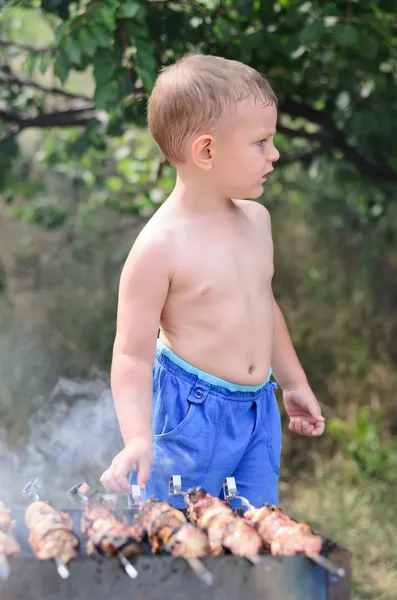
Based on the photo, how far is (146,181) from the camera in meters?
5.55

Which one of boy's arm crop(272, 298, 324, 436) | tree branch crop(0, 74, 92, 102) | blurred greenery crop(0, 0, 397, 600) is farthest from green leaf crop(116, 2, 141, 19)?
tree branch crop(0, 74, 92, 102)

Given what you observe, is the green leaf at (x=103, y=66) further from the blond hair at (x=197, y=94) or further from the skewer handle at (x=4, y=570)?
the skewer handle at (x=4, y=570)

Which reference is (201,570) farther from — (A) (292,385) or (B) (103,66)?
(B) (103,66)

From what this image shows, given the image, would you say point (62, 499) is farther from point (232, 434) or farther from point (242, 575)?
point (242, 575)

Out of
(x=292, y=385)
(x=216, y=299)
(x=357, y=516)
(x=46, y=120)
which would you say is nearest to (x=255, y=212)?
(x=216, y=299)

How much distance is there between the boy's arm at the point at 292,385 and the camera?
259cm

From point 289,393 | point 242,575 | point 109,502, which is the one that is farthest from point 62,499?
point 242,575

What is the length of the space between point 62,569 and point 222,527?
0.38 m

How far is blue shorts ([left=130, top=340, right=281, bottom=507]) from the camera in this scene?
231cm

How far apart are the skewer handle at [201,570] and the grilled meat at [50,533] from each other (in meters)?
0.22

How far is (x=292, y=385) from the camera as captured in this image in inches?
103

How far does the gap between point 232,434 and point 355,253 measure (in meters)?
4.03

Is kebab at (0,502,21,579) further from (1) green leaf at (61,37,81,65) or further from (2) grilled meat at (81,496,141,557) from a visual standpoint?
(1) green leaf at (61,37,81,65)

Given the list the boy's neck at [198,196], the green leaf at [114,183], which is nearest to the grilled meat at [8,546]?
the boy's neck at [198,196]
